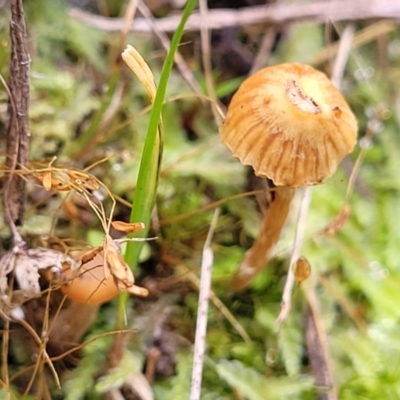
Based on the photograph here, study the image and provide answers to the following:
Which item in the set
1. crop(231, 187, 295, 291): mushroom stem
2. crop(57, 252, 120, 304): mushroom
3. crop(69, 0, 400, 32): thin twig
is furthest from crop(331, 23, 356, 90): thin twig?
crop(57, 252, 120, 304): mushroom

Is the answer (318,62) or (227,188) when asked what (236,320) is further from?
(318,62)

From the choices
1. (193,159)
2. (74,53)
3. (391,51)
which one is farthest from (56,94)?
(391,51)

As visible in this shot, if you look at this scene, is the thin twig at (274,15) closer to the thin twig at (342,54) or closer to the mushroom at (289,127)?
the thin twig at (342,54)

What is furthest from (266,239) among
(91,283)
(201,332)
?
(91,283)

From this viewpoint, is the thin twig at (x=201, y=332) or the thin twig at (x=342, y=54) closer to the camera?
the thin twig at (x=201, y=332)

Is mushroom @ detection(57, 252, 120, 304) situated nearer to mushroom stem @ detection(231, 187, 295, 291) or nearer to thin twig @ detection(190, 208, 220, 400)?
thin twig @ detection(190, 208, 220, 400)

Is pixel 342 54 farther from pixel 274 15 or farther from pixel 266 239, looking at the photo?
pixel 266 239

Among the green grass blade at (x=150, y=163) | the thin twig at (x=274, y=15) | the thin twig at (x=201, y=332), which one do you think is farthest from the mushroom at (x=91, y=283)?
the thin twig at (x=274, y=15)
